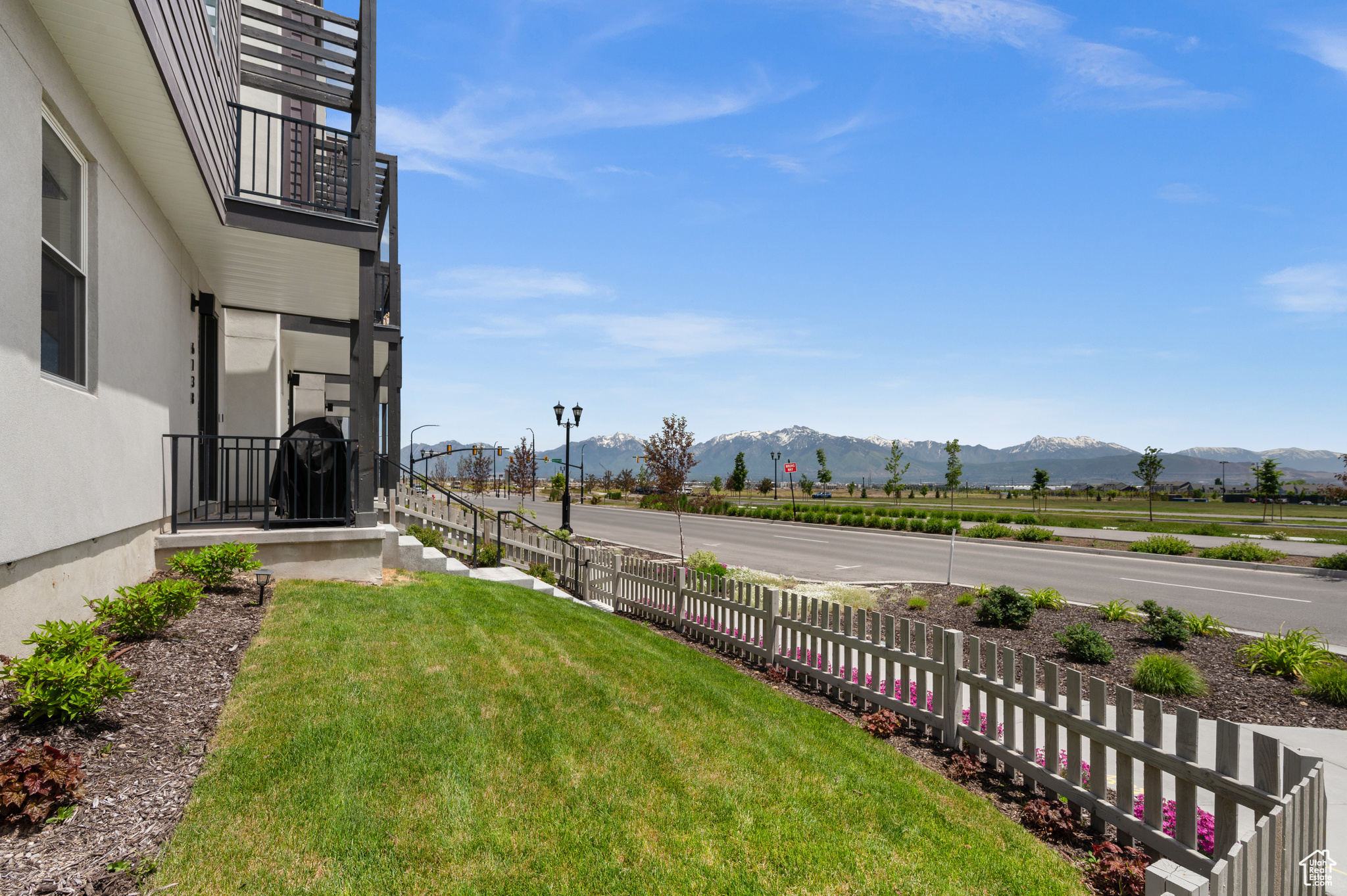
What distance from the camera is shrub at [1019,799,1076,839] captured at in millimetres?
4289

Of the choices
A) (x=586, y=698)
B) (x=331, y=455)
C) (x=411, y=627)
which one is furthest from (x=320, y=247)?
(x=586, y=698)

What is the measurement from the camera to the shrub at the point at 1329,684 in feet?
22.6

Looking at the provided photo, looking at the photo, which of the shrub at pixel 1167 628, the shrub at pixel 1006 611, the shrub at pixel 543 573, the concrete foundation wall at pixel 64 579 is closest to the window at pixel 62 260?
the concrete foundation wall at pixel 64 579

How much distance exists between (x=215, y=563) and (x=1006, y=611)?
994cm

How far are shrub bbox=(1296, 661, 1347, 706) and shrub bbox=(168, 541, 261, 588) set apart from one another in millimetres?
11098

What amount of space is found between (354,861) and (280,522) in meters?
6.76

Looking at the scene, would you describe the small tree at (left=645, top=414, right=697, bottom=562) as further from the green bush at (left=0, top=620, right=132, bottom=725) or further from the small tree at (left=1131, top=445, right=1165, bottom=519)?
Answer: the small tree at (left=1131, top=445, right=1165, bottom=519)

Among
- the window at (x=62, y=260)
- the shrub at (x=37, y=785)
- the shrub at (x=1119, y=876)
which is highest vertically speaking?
the window at (x=62, y=260)

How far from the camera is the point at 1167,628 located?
848 centimetres

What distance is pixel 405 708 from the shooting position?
4609mm

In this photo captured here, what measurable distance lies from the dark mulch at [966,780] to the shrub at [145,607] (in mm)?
5515

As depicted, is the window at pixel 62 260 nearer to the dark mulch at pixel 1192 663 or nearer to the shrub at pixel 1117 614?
the dark mulch at pixel 1192 663

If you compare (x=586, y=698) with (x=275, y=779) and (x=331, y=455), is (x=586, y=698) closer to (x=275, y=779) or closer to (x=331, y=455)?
(x=275, y=779)

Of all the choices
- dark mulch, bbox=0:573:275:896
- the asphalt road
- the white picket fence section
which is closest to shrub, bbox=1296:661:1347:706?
the white picket fence section
